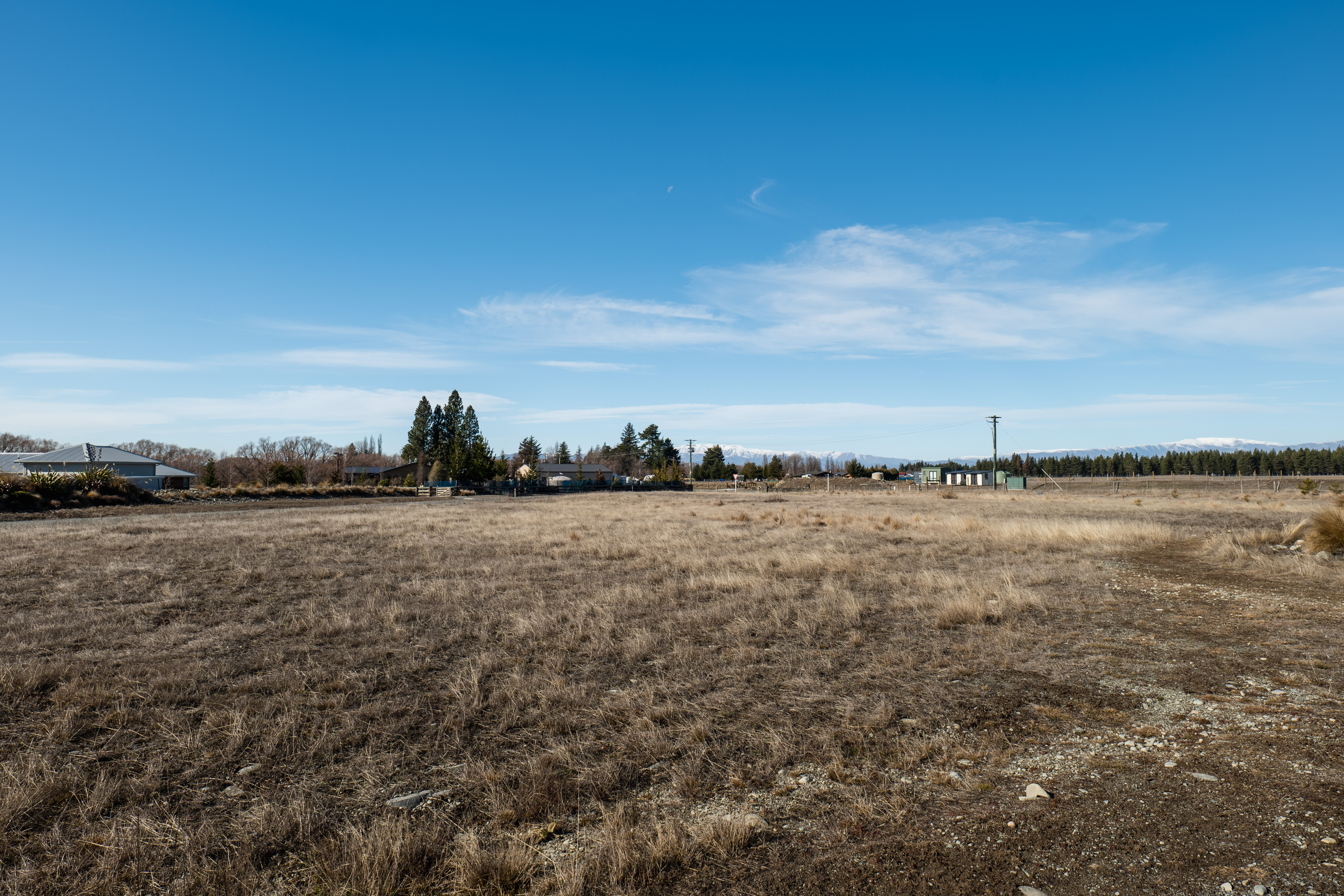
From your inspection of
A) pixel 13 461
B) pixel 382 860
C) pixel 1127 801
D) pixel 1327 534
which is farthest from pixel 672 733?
pixel 13 461

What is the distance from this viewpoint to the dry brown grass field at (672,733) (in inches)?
141

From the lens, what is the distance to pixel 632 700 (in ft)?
20.5

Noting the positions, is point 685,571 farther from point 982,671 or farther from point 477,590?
point 982,671

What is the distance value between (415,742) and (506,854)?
209 cm

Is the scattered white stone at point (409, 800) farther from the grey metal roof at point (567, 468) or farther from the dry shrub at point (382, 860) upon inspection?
the grey metal roof at point (567, 468)

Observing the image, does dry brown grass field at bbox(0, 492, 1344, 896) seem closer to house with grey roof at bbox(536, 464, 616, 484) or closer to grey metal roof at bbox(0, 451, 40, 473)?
grey metal roof at bbox(0, 451, 40, 473)

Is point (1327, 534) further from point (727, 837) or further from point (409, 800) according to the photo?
point (409, 800)

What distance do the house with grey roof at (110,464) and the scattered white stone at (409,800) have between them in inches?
2817

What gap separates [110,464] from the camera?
66.8 m

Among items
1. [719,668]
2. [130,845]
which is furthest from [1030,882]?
[130,845]

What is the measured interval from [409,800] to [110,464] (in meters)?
83.8

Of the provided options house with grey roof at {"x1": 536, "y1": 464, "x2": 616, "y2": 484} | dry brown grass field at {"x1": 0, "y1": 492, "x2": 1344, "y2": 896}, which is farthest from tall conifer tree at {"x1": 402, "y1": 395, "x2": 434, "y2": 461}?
dry brown grass field at {"x1": 0, "y1": 492, "x2": 1344, "y2": 896}

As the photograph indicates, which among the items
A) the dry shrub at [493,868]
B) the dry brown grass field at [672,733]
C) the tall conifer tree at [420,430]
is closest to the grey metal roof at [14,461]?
the tall conifer tree at [420,430]

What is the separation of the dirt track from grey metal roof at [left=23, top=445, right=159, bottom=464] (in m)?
84.6
